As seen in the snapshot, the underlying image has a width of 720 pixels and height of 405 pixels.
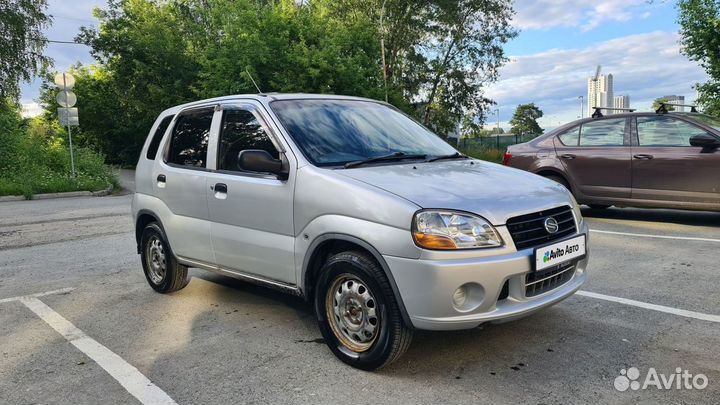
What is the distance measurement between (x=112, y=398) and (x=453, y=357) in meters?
2.02

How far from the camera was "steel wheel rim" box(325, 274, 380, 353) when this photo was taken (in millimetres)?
3359

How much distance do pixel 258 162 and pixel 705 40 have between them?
55.0 ft

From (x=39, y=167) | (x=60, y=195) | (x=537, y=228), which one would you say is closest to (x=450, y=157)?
(x=537, y=228)

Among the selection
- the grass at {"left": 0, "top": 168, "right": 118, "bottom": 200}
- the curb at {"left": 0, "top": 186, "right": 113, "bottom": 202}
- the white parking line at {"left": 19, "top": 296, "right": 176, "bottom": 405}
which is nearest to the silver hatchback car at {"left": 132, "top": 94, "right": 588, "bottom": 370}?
the white parking line at {"left": 19, "top": 296, "right": 176, "bottom": 405}

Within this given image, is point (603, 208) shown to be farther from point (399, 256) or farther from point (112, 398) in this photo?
point (112, 398)

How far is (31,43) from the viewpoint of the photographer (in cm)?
2784

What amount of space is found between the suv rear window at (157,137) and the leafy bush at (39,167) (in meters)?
11.9

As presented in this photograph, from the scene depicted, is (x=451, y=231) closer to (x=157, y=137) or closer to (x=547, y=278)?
(x=547, y=278)

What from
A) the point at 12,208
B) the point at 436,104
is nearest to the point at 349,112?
the point at 12,208

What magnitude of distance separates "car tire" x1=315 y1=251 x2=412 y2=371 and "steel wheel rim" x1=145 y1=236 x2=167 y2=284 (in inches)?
88.5

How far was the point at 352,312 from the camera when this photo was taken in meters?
3.46

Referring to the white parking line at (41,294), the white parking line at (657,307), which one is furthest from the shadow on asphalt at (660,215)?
the white parking line at (41,294)

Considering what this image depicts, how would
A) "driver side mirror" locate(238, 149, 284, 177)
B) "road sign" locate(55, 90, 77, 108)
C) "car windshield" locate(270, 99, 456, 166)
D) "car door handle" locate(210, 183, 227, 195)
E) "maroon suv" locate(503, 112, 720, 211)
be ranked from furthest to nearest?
"road sign" locate(55, 90, 77, 108) < "maroon suv" locate(503, 112, 720, 211) < "car door handle" locate(210, 183, 227, 195) < "car windshield" locate(270, 99, 456, 166) < "driver side mirror" locate(238, 149, 284, 177)

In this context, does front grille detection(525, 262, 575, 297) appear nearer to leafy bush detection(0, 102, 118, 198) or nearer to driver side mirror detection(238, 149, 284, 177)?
driver side mirror detection(238, 149, 284, 177)
